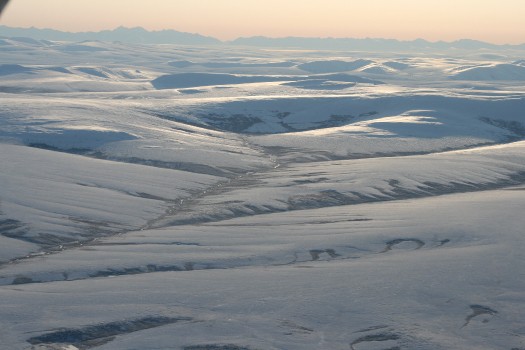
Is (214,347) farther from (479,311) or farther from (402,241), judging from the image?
(402,241)

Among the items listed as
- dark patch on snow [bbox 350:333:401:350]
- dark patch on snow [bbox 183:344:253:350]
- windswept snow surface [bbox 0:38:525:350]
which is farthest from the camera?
windswept snow surface [bbox 0:38:525:350]

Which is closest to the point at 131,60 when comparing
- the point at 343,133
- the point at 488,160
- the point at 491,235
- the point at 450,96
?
the point at 450,96

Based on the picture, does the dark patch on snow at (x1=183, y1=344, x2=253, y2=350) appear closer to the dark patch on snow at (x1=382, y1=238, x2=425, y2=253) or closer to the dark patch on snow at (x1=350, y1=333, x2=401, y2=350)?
the dark patch on snow at (x1=350, y1=333, x2=401, y2=350)

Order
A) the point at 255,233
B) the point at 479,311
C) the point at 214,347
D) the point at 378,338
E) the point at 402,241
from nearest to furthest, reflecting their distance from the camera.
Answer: the point at 214,347 → the point at 378,338 → the point at 479,311 → the point at 402,241 → the point at 255,233

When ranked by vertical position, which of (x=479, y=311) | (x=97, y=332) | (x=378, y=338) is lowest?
(x=97, y=332)

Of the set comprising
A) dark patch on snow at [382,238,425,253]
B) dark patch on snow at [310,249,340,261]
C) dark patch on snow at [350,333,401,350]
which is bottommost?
dark patch on snow at [350,333,401,350]

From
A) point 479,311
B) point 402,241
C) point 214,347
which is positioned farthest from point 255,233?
point 214,347

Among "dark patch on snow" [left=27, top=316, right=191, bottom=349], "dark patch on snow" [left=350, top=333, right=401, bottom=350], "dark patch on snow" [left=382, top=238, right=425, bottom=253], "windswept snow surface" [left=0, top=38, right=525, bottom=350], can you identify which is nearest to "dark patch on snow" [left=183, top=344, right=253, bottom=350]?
"windswept snow surface" [left=0, top=38, right=525, bottom=350]

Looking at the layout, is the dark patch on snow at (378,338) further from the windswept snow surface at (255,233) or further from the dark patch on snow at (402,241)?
the dark patch on snow at (402,241)

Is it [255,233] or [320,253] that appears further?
[255,233]

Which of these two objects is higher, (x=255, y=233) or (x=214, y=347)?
(x=255, y=233)
